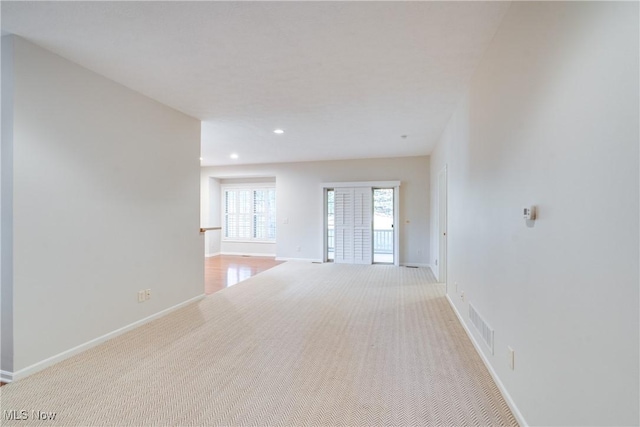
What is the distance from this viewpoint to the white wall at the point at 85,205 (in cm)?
221

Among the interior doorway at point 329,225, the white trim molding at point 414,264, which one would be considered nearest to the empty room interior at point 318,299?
the white trim molding at point 414,264

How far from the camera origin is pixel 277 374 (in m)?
2.23

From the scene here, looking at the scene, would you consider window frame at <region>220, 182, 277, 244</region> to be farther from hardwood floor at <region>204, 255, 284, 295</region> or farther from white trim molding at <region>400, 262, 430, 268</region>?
white trim molding at <region>400, 262, 430, 268</region>

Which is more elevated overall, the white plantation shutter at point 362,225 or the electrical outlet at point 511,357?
the white plantation shutter at point 362,225

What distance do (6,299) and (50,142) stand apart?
119 cm

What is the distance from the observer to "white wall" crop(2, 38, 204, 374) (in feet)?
7.23

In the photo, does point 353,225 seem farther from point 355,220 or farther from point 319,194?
point 319,194

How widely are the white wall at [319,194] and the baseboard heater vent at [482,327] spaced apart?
3988mm

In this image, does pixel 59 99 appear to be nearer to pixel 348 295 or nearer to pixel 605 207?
pixel 605 207

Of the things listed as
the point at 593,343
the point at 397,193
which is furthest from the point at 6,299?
the point at 397,193

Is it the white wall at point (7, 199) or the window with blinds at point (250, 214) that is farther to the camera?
the window with blinds at point (250, 214)

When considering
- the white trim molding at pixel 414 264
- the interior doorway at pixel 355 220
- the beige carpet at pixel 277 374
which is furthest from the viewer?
the interior doorway at pixel 355 220

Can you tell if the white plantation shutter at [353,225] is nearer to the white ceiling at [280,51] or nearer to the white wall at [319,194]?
the white wall at [319,194]

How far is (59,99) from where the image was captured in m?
2.40
